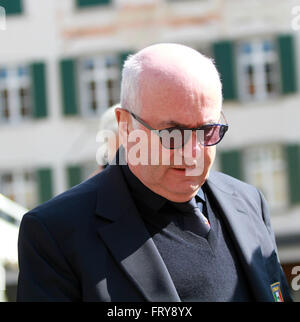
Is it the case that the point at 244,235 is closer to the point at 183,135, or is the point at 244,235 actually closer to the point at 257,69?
the point at 183,135

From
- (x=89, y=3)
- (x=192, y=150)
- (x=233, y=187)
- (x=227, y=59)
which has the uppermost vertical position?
(x=89, y=3)

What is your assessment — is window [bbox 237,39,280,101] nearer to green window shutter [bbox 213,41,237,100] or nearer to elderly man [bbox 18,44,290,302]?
green window shutter [bbox 213,41,237,100]

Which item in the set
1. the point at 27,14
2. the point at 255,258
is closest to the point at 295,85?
the point at 27,14

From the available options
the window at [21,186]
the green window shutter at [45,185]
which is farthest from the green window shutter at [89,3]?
the window at [21,186]

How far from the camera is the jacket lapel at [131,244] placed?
157cm

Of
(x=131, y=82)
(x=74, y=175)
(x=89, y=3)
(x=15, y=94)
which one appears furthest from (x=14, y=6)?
(x=131, y=82)

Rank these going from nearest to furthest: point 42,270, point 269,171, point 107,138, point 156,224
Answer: point 42,270, point 156,224, point 107,138, point 269,171

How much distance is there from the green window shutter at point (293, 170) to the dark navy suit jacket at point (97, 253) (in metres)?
11.6

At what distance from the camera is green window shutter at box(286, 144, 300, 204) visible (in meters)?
13.1

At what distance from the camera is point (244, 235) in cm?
175

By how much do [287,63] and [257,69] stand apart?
0.65 meters

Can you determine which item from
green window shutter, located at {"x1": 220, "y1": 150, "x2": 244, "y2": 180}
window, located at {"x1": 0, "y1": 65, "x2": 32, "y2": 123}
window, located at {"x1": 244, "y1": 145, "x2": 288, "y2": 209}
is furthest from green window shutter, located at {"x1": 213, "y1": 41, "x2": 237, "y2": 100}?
window, located at {"x1": 0, "y1": 65, "x2": 32, "y2": 123}

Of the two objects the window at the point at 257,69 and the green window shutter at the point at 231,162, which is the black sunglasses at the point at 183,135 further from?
the window at the point at 257,69

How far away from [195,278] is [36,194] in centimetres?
1228
